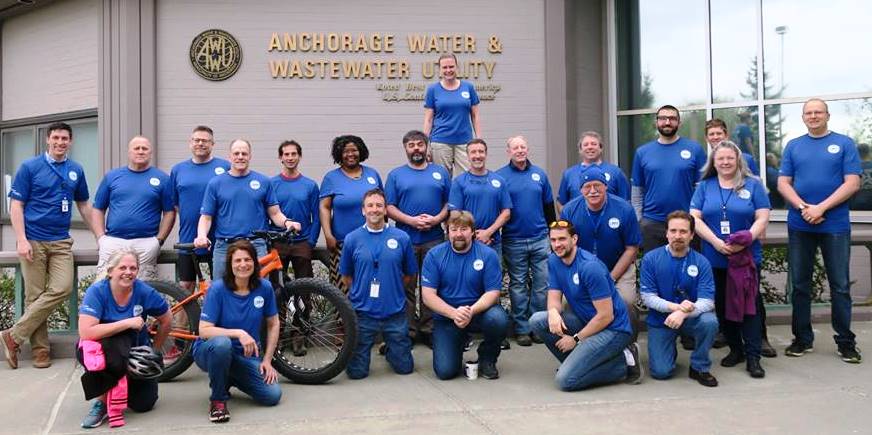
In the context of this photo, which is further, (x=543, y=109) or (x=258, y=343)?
(x=543, y=109)

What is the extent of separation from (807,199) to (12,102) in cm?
1189

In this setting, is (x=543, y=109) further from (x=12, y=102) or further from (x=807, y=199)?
(x=12, y=102)

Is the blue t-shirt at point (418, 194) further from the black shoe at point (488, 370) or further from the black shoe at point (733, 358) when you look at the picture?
the black shoe at point (733, 358)

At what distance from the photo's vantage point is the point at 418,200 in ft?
22.0

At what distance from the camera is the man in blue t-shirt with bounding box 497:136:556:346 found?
684 cm

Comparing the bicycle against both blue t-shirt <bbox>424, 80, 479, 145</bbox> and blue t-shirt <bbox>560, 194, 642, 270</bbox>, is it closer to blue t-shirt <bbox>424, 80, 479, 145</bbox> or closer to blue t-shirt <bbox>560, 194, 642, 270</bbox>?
blue t-shirt <bbox>560, 194, 642, 270</bbox>

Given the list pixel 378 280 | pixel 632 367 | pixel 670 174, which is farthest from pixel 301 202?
pixel 670 174

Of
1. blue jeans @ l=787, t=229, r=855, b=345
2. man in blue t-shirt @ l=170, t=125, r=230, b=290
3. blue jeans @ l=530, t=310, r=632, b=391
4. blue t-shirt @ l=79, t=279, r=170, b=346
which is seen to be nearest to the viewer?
blue t-shirt @ l=79, t=279, r=170, b=346

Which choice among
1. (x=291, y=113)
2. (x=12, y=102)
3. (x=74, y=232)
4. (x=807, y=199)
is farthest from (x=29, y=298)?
(x=12, y=102)

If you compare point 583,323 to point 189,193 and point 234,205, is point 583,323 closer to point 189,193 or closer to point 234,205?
point 234,205

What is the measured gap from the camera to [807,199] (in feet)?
20.6

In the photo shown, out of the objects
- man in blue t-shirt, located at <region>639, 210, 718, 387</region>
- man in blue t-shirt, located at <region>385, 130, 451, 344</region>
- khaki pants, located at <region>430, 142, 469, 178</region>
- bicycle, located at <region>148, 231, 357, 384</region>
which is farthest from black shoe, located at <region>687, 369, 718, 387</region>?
khaki pants, located at <region>430, 142, 469, 178</region>

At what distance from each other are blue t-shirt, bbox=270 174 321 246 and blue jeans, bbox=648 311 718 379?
114 inches

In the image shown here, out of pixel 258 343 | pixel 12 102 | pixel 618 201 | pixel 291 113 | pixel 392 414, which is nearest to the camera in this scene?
pixel 392 414
